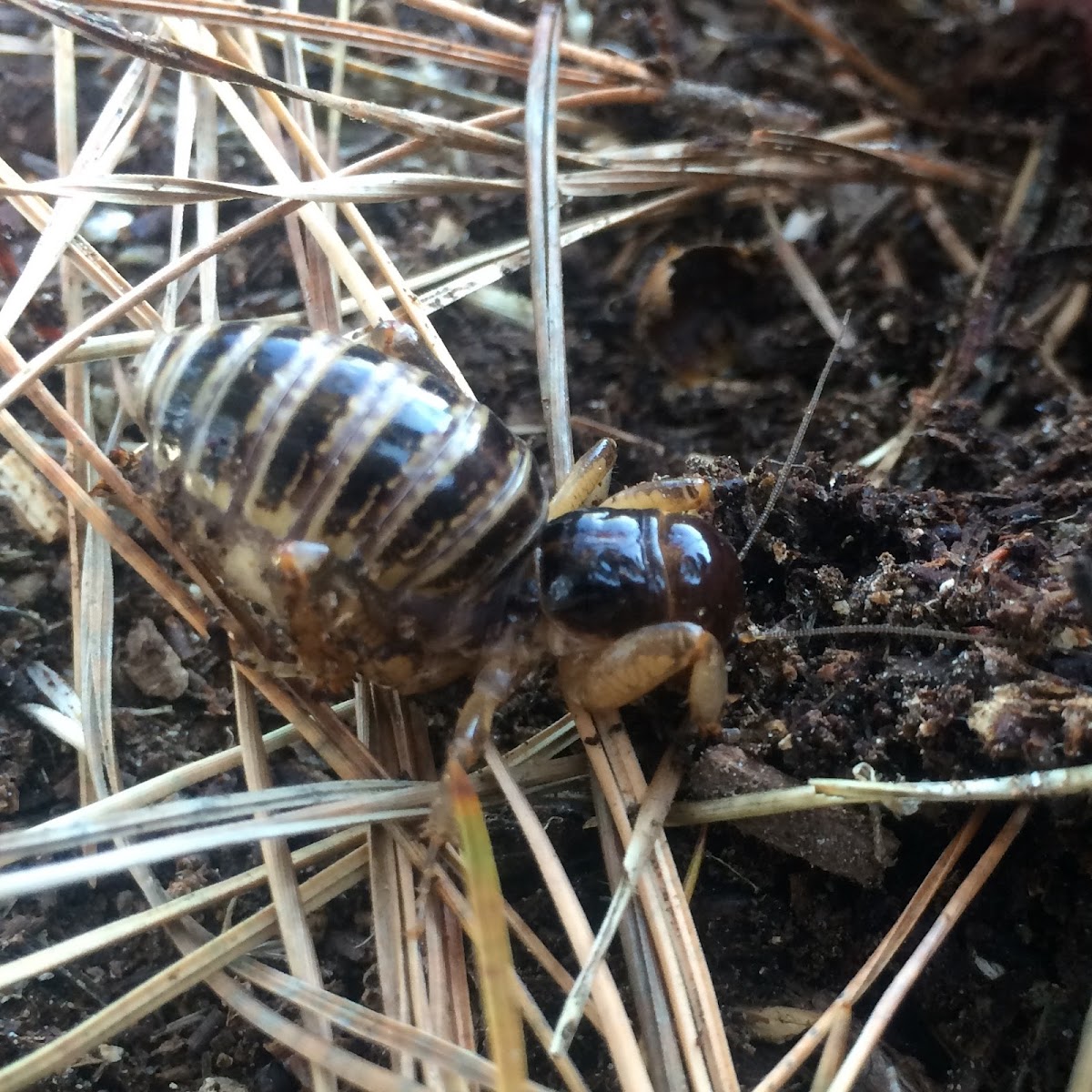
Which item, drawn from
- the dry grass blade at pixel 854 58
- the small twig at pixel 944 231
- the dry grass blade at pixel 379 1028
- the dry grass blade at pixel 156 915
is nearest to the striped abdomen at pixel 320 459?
the dry grass blade at pixel 156 915

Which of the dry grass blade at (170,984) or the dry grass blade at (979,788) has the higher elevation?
the dry grass blade at (979,788)

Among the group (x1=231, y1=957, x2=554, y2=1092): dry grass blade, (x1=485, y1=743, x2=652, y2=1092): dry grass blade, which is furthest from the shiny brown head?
(x1=231, y1=957, x2=554, y2=1092): dry grass blade

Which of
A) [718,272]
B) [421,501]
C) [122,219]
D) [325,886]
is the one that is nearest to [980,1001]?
[325,886]

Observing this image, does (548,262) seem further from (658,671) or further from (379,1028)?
(379,1028)

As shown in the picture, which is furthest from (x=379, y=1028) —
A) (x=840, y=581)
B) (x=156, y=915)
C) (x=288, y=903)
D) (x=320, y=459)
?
(x=840, y=581)

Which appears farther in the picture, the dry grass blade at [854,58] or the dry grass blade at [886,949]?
the dry grass blade at [854,58]

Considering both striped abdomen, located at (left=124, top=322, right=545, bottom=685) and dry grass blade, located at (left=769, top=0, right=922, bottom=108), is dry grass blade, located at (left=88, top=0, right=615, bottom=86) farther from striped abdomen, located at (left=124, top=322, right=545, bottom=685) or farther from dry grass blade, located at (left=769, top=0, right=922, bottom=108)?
striped abdomen, located at (left=124, top=322, right=545, bottom=685)

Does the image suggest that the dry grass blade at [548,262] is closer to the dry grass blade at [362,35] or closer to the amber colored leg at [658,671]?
the dry grass blade at [362,35]

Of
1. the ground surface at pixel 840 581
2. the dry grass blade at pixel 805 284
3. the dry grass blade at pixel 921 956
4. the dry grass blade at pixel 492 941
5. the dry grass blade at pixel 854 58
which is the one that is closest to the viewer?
the dry grass blade at pixel 492 941
